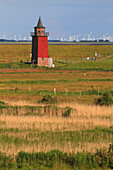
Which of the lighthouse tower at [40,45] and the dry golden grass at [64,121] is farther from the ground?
the lighthouse tower at [40,45]

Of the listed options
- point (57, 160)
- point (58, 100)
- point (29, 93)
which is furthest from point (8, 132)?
point (29, 93)

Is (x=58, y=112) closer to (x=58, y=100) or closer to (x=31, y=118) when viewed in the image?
(x=31, y=118)

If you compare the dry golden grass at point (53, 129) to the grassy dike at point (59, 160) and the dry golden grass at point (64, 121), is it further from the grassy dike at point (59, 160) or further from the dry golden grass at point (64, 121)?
the grassy dike at point (59, 160)

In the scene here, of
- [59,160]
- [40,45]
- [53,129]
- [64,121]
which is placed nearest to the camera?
[59,160]

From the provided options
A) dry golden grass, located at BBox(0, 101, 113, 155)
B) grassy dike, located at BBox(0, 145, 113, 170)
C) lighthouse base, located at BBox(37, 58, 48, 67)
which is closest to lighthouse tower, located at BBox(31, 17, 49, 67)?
lighthouse base, located at BBox(37, 58, 48, 67)

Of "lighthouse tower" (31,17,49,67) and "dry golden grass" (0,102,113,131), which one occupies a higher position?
"lighthouse tower" (31,17,49,67)

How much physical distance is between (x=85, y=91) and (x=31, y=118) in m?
24.6

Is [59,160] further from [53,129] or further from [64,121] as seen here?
[64,121]

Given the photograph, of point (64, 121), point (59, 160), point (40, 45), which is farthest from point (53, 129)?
point (40, 45)

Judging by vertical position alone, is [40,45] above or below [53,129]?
above

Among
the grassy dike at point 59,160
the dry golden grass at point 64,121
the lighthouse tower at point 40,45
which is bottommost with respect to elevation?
the dry golden grass at point 64,121

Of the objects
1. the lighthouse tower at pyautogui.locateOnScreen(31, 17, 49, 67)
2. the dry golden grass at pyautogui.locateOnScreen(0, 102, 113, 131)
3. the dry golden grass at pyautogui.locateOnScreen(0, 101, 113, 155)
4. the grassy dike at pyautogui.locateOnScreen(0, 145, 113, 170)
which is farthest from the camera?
the lighthouse tower at pyautogui.locateOnScreen(31, 17, 49, 67)

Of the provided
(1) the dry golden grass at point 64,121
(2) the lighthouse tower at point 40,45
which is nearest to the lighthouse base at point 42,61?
(2) the lighthouse tower at point 40,45

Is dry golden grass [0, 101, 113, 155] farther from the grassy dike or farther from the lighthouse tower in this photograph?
the lighthouse tower
